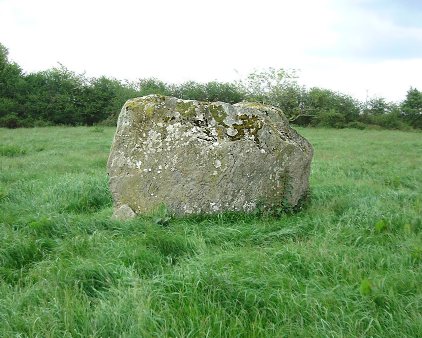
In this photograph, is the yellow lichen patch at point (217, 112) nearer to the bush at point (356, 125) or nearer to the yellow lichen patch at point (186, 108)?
the yellow lichen patch at point (186, 108)

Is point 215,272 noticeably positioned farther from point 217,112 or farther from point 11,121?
point 11,121

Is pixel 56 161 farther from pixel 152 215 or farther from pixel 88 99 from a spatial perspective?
pixel 88 99

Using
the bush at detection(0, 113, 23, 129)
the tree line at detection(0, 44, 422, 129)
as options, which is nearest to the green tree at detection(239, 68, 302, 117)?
the tree line at detection(0, 44, 422, 129)

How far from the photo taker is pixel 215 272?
11.0ft

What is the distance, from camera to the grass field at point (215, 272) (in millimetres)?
2787

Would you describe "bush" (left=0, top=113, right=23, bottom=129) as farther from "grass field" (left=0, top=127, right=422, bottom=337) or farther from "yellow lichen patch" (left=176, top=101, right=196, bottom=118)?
"yellow lichen patch" (left=176, top=101, right=196, bottom=118)

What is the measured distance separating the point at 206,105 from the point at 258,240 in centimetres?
250

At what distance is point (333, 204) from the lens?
616 cm

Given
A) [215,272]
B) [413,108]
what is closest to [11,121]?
[215,272]

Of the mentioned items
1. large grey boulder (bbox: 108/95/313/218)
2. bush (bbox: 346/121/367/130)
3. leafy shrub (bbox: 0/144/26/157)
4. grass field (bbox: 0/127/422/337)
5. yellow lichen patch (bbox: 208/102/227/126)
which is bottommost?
bush (bbox: 346/121/367/130)

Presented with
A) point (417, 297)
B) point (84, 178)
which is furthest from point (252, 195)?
point (84, 178)

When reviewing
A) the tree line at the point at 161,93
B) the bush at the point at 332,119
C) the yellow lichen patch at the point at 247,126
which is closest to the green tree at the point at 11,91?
the tree line at the point at 161,93

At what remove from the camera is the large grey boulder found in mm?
5641

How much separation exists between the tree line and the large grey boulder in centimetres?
2990
